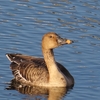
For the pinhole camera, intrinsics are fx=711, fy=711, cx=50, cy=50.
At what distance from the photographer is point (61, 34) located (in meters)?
23.4

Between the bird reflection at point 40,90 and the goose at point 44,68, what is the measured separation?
246 millimetres

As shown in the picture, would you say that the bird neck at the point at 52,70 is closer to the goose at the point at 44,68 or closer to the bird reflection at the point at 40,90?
the goose at the point at 44,68

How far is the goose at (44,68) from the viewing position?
2047 centimetres

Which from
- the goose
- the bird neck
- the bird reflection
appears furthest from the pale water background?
the bird neck

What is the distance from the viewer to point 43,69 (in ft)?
68.5

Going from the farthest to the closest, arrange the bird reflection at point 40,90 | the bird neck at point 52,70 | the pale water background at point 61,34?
the bird neck at point 52,70 → the pale water background at point 61,34 → the bird reflection at point 40,90

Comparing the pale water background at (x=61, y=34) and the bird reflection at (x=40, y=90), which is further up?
the pale water background at (x=61, y=34)

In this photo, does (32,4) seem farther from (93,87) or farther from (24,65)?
(93,87)

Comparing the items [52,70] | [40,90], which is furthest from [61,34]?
[40,90]

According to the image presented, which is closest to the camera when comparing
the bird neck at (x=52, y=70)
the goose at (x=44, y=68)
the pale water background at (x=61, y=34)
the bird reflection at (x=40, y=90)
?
the bird reflection at (x=40, y=90)

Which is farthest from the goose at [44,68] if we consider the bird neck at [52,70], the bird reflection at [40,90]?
the bird reflection at [40,90]

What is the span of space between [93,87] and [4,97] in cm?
255

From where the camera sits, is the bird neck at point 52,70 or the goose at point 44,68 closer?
the goose at point 44,68

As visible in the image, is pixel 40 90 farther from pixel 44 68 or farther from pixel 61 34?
pixel 61 34
